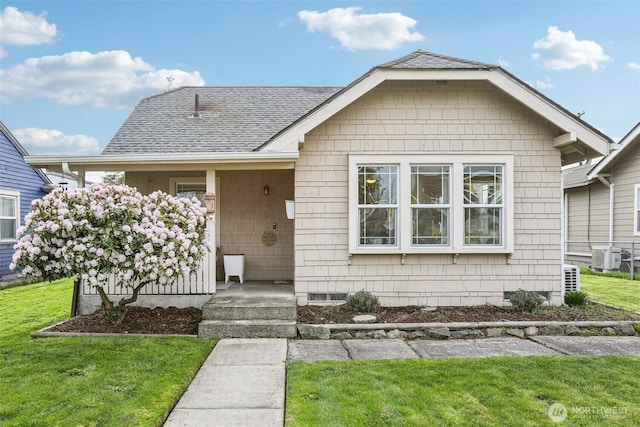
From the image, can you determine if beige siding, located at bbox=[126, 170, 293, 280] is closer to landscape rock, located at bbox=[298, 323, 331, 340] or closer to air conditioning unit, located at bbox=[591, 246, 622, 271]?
landscape rock, located at bbox=[298, 323, 331, 340]

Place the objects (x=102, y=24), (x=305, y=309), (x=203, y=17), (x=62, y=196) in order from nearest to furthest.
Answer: (x=62, y=196) < (x=305, y=309) < (x=203, y=17) < (x=102, y=24)

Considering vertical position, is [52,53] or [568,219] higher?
[52,53]

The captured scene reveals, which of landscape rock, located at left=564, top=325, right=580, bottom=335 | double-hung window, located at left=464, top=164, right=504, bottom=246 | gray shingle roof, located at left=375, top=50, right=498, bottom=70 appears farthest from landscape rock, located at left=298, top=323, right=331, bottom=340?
gray shingle roof, located at left=375, top=50, right=498, bottom=70

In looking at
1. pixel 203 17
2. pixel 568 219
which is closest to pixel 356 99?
pixel 203 17

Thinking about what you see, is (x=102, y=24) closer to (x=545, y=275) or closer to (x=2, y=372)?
(x=2, y=372)

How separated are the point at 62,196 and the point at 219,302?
253 centimetres

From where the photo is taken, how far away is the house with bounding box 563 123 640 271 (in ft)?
42.9

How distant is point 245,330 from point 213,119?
5.52 meters

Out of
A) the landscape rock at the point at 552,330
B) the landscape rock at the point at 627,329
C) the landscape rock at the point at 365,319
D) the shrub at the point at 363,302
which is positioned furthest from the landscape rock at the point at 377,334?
the landscape rock at the point at 627,329

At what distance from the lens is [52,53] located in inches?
693

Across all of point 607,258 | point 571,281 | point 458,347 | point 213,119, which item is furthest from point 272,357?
point 607,258

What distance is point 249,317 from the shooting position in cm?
610

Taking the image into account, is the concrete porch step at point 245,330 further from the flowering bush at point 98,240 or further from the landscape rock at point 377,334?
the landscape rock at point 377,334

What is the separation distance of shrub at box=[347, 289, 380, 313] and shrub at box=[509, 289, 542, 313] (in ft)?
7.20
